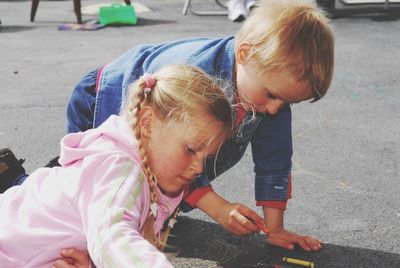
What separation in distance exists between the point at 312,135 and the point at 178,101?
1.26 m

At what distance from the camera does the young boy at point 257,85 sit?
4.30 ft

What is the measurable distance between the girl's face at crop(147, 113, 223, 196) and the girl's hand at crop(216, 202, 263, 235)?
12.9 inches

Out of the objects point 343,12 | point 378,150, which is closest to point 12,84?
point 378,150

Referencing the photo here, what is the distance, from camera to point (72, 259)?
1170mm

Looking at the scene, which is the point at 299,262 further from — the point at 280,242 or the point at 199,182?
the point at 199,182

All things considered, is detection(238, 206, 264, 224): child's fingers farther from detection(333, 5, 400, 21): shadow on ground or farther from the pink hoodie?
detection(333, 5, 400, 21): shadow on ground

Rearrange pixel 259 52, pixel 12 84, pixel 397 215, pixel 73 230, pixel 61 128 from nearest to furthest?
1. pixel 73 230
2. pixel 259 52
3. pixel 397 215
4. pixel 61 128
5. pixel 12 84

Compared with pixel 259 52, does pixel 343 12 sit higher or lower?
lower

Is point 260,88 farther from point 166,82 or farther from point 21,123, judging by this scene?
point 21,123

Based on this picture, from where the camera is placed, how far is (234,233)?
1.58 metres

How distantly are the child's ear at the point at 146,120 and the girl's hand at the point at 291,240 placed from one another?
1.79 ft

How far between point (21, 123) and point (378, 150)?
4.04ft

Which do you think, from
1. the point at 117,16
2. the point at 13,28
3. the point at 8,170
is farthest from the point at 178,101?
the point at 13,28

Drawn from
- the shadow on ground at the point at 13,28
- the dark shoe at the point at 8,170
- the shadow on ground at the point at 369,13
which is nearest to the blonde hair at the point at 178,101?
the dark shoe at the point at 8,170
